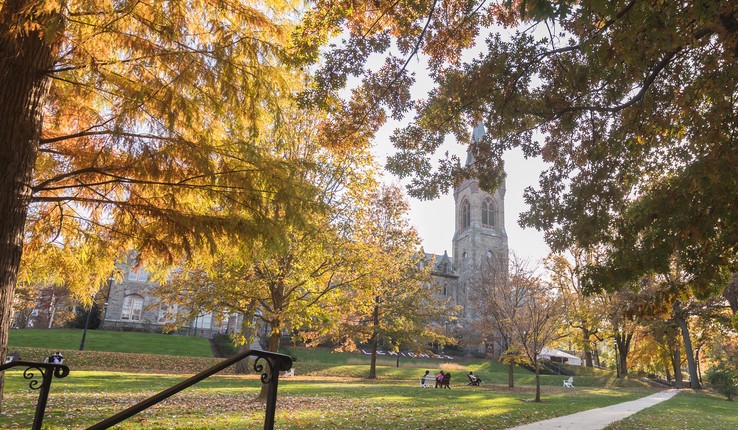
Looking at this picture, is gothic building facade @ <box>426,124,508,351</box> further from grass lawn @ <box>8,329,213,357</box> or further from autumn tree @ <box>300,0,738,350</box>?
autumn tree @ <box>300,0,738,350</box>

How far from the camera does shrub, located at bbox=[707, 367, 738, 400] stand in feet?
82.1

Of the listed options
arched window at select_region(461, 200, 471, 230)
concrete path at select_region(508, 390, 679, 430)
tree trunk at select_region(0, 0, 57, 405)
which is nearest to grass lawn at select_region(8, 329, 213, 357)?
concrete path at select_region(508, 390, 679, 430)

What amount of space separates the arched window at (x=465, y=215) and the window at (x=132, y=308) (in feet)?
131

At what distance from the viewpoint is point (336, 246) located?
1302cm

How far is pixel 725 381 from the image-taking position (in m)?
25.3

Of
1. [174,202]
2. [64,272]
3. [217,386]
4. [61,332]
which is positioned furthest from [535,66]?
[61,332]

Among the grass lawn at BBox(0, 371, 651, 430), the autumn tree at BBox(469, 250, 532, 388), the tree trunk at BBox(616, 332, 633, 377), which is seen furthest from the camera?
the tree trunk at BBox(616, 332, 633, 377)

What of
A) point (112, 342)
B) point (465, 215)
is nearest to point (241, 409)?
point (112, 342)

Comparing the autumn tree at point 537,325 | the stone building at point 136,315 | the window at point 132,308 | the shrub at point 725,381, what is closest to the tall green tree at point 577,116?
the autumn tree at point 537,325

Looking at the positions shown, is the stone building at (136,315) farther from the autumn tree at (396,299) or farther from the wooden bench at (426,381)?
the wooden bench at (426,381)

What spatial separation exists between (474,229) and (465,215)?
383 centimetres

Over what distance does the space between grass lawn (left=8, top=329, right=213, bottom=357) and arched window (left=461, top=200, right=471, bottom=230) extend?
124 feet

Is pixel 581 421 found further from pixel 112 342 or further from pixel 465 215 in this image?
pixel 465 215

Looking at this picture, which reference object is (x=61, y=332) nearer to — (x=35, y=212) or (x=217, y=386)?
(x=217, y=386)
